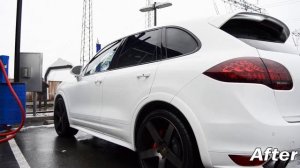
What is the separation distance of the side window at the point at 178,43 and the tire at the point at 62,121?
279cm

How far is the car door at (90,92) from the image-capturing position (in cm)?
410

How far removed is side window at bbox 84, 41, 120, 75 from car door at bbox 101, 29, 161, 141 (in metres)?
0.20

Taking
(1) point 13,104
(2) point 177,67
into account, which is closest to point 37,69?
(1) point 13,104

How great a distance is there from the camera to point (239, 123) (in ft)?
7.56

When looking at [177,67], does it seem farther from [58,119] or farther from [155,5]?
[155,5]

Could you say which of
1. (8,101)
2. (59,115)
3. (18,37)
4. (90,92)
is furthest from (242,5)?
(90,92)

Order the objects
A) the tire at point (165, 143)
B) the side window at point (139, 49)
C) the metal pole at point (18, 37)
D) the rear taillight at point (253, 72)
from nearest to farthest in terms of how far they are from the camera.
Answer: the rear taillight at point (253, 72) < the tire at point (165, 143) < the side window at point (139, 49) < the metal pole at point (18, 37)

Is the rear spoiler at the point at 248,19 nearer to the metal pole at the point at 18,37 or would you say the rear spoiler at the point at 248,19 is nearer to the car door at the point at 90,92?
the car door at the point at 90,92

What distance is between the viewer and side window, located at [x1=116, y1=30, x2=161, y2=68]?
3373 millimetres

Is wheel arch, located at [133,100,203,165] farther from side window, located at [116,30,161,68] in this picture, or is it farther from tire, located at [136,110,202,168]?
side window, located at [116,30,161,68]

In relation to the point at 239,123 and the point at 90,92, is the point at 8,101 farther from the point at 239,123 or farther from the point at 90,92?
the point at 239,123

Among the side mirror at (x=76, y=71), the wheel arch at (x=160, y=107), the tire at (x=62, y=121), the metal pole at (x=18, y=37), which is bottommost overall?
the tire at (x=62, y=121)

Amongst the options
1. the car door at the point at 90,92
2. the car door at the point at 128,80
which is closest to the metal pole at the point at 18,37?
the car door at the point at 90,92

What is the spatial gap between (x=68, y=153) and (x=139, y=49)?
6.22 ft
